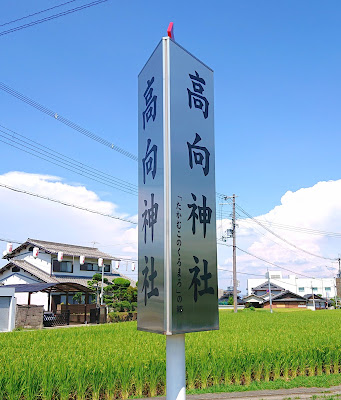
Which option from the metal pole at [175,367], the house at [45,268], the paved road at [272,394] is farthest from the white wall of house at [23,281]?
the metal pole at [175,367]

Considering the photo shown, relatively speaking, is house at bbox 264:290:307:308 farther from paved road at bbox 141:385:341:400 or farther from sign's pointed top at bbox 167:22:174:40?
sign's pointed top at bbox 167:22:174:40

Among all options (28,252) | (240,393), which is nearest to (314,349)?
(240,393)

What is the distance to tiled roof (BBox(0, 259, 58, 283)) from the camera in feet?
112

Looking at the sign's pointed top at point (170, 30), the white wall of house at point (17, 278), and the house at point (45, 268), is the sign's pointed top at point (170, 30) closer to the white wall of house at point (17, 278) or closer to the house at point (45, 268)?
the house at point (45, 268)

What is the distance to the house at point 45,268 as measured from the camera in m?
34.3

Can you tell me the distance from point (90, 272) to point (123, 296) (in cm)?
667

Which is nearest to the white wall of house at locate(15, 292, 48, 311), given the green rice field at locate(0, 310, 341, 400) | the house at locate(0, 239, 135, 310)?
the house at locate(0, 239, 135, 310)

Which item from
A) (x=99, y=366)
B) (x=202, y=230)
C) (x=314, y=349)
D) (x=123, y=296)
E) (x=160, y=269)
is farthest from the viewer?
(x=123, y=296)

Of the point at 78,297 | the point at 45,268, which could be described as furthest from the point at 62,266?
the point at 78,297

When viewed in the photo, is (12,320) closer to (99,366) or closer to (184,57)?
(99,366)

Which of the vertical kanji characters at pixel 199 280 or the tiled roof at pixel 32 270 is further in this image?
the tiled roof at pixel 32 270

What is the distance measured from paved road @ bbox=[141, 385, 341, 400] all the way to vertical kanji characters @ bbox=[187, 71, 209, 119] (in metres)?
5.39

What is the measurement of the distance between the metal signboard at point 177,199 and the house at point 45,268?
101 ft

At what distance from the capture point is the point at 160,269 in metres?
3.58
